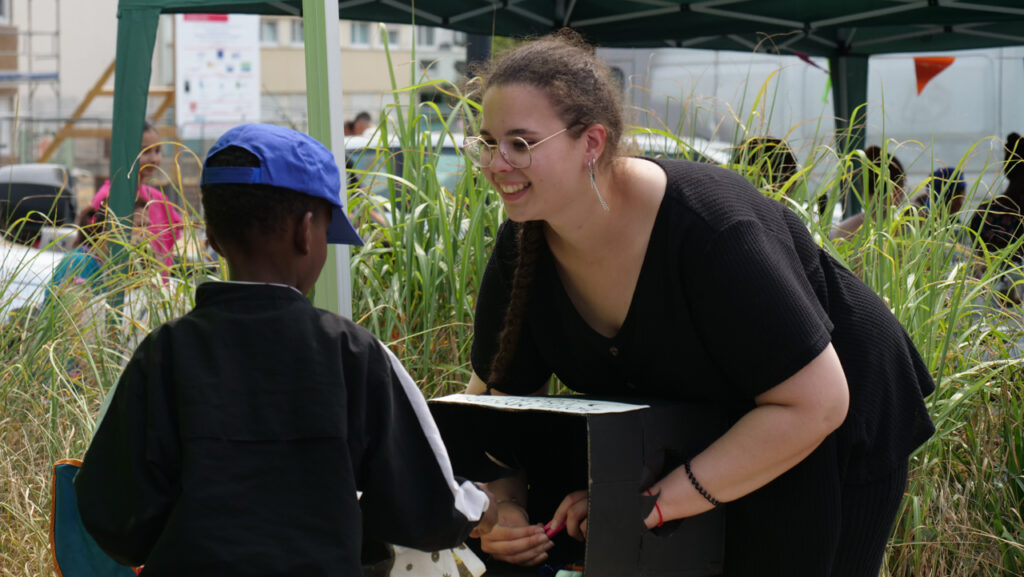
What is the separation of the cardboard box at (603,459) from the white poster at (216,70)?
850 cm

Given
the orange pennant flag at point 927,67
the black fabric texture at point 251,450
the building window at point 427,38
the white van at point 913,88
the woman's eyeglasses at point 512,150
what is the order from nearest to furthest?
A: 1. the black fabric texture at point 251,450
2. the woman's eyeglasses at point 512,150
3. the orange pennant flag at point 927,67
4. the white van at point 913,88
5. the building window at point 427,38

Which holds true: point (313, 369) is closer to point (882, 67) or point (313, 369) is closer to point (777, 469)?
point (777, 469)

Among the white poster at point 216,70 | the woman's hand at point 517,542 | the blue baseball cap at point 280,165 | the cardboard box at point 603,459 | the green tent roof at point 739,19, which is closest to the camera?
the blue baseball cap at point 280,165

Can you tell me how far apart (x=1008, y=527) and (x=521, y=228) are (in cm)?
195

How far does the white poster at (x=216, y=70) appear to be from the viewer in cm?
1012

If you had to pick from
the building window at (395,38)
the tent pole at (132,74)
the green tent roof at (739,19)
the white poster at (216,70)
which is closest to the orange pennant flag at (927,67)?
the green tent roof at (739,19)

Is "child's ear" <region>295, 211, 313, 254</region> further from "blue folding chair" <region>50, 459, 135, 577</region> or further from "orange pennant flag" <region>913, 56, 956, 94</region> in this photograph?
"orange pennant flag" <region>913, 56, 956, 94</region>

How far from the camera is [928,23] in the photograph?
7.18m

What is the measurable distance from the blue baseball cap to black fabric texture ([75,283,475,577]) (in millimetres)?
168

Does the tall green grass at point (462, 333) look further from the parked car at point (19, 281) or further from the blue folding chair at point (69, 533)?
the blue folding chair at point (69, 533)

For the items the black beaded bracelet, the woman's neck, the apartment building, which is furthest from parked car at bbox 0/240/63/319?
the apartment building

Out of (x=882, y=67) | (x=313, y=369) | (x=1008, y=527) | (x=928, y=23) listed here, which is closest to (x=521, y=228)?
(x=313, y=369)

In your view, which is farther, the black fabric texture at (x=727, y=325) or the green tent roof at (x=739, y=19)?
the green tent roof at (x=739, y=19)

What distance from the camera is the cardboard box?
177 cm
